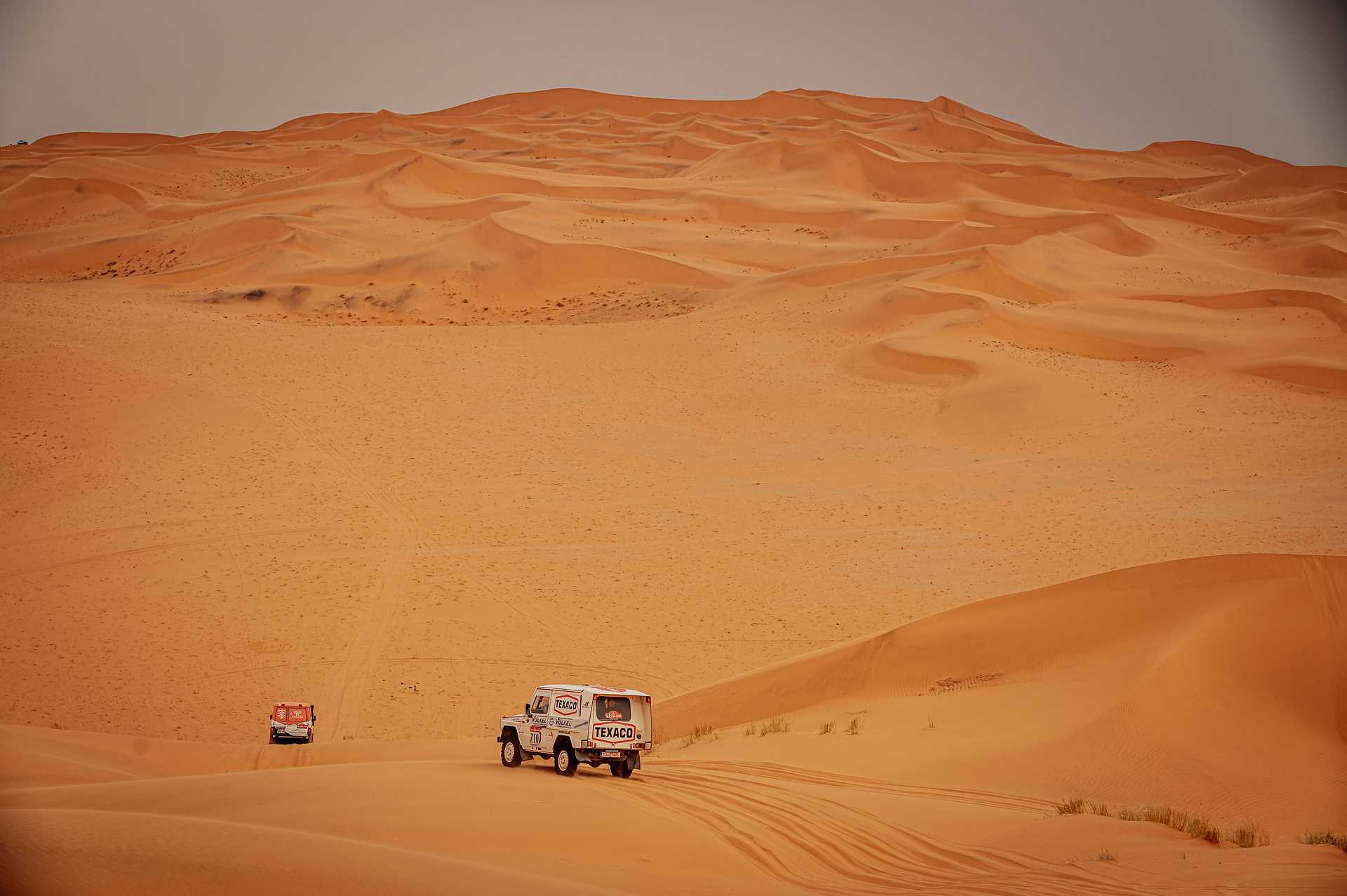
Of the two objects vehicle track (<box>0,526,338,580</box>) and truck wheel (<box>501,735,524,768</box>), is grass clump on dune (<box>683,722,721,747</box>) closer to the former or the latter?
truck wheel (<box>501,735,524,768</box>)

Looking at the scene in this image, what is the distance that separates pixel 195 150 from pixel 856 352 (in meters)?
81.6

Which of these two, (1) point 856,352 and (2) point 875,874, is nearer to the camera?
(2) point 875,874

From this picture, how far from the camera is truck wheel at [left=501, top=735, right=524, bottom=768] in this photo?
34.4 feet

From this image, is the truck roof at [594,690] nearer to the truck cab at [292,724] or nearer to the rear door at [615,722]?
the rear door at [615,722]

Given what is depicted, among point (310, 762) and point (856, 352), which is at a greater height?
point (856, 352)

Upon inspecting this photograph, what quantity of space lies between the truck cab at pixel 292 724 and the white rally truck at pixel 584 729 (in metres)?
3.89

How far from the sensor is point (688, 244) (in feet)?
173

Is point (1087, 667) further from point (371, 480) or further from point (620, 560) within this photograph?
point (371, 480)

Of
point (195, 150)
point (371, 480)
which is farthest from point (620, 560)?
point (195, 150)

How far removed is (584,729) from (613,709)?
360 mm

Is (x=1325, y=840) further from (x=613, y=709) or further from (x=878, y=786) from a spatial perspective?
(x=613, y=709)

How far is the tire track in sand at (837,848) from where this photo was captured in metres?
6.79

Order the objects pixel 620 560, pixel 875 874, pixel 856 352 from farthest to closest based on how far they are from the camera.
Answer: pixel 856 352
pixel 620 560
pixel 875 874

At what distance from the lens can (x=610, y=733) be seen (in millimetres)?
9805
